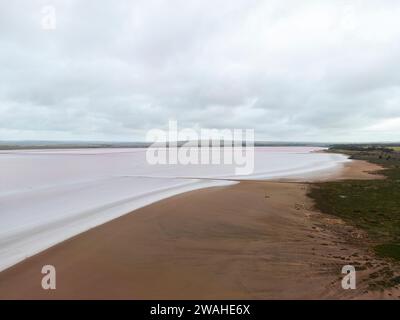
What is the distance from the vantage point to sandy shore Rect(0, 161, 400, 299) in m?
5.96

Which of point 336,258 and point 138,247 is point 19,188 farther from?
point 336,258

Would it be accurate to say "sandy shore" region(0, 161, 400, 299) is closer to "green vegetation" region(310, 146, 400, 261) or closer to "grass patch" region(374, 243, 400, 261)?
"grass patch" region(374, 243, 400, 261)

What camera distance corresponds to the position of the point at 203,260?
7605 mm

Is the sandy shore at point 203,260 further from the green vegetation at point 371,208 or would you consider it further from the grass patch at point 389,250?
the green vegetation at point 371,208

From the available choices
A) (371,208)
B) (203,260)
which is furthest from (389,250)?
(371,208)

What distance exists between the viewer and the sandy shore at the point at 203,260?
5965 mm

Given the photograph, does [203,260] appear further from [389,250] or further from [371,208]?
[371,208]

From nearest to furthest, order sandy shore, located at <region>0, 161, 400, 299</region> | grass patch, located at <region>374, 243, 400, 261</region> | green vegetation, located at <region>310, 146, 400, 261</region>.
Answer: sandy shore, located at <region>0, 161, 400, 299</region> < grass patch, located at <region>374, 243, 400, 261</region> < green vegetation, located at <region>310, 146, 400, 261</region>

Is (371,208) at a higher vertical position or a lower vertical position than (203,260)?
higher

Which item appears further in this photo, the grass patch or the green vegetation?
the green vegetation

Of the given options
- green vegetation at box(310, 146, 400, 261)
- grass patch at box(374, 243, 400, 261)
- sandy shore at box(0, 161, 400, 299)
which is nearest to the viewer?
sandy shore at box(0, 161, 400, 299)

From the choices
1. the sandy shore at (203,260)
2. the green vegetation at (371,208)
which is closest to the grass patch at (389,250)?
the green vegetation at (371,208)

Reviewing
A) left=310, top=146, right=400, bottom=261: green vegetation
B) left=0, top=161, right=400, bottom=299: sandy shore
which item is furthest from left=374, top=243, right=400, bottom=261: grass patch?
left=0, top=161, right=400, bottom=299: sandy shore

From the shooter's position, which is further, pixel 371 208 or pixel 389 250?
pixel 371 208
